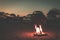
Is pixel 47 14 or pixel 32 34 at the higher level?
pixel 47 14

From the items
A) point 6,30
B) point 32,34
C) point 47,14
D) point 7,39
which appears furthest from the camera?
point 47,14

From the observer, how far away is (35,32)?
8469mm

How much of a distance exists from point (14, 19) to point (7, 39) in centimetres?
246

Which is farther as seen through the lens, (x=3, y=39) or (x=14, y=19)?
(x=14, y=19)

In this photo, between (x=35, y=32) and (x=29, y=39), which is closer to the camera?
(x=29, y=39)

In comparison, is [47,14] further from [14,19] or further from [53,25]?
[14,19]

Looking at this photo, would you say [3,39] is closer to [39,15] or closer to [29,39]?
[29,39]

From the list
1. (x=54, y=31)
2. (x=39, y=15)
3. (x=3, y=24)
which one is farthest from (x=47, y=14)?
(x=3, y=24)

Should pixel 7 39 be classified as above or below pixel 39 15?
below

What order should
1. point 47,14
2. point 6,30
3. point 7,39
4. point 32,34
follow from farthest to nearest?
1. point 47,14
2. point 6,30
3. point 32,34
4. point 7,39

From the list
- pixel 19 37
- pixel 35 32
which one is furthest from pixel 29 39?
pixel 35 32

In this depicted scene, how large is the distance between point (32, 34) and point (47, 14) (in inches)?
65.6

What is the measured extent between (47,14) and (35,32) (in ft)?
4.40

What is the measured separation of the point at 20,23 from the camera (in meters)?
9.88
